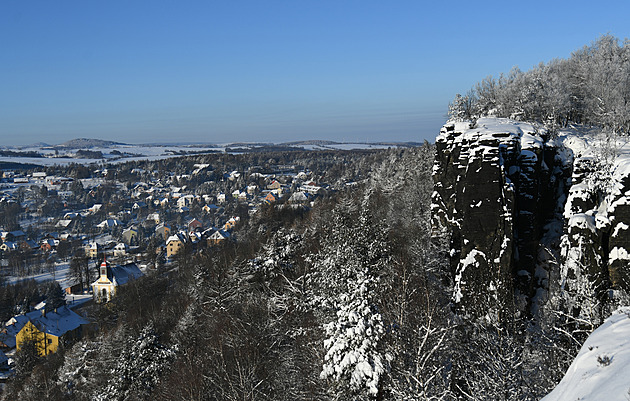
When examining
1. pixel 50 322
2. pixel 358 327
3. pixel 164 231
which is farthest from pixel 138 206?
pixel 358 327

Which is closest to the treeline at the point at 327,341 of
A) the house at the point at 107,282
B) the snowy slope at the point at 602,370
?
the snowy slope at the point at 602,370

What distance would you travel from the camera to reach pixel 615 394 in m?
5.46

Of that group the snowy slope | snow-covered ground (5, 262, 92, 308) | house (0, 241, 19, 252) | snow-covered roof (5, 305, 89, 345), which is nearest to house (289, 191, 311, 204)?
snow-covered ground (5, 262, 92, 308)

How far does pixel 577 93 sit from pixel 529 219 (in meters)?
21.4

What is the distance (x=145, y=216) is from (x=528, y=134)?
149627 millimetres

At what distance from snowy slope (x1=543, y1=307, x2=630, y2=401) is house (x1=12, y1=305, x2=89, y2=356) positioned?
52524 mm

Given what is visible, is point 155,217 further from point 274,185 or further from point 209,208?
point 274,185

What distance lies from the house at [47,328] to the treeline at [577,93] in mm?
48279

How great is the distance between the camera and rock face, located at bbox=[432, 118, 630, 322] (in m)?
20.9

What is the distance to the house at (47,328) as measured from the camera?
4812 centimetres

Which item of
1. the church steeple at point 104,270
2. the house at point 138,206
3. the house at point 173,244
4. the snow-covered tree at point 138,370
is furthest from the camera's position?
the house at point 138,206

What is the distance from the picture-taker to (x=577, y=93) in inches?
1582

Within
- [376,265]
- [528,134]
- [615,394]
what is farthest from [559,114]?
[615,394]

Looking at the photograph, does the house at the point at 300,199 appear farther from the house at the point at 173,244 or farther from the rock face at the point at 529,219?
the rock face at the point at 529,219
